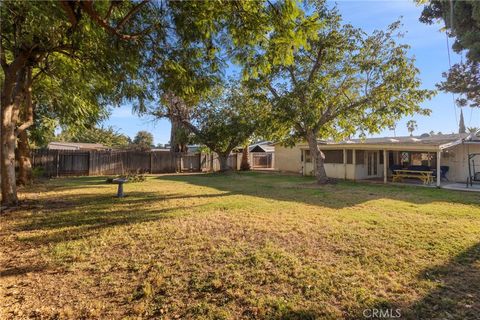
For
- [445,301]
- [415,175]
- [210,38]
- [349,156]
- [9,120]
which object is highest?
[210,38]

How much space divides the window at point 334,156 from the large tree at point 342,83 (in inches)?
146

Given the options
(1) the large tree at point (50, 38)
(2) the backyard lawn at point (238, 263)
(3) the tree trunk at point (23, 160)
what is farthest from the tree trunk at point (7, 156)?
(3) the tree trunk at point (23, 160)

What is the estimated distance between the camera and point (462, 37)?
1391 cm

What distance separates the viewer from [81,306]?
121 inches

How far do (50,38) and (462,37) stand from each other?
17.4 meters

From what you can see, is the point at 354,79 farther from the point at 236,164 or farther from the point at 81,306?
the point at 236,164

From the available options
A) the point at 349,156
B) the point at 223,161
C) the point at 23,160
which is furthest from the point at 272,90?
the point at 23,160

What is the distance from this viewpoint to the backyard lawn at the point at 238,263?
3.10 m

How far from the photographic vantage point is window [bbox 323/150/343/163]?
58.5ft

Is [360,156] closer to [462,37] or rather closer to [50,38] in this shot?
[462,37]

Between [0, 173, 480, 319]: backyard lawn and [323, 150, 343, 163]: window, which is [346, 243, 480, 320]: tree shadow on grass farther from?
[323, 150, 343, 163]: window

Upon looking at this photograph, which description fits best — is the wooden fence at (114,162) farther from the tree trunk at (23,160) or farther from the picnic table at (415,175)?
the picnic table at (415,175)

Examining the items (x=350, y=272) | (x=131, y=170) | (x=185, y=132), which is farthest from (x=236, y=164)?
(x=350, y=272)

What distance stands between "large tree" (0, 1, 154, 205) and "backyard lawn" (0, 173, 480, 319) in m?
2.57
